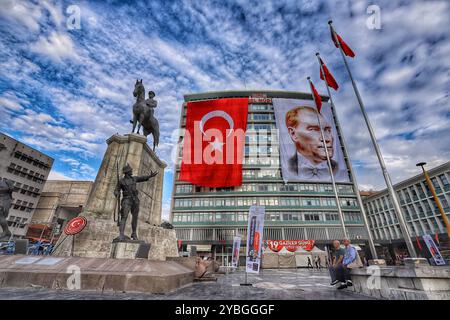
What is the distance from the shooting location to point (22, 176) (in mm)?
47375

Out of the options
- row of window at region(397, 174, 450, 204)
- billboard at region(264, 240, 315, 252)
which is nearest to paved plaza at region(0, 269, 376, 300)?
billboard at region(264, 240, 315, 252)

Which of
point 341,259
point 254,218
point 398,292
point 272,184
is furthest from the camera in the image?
point 272,184

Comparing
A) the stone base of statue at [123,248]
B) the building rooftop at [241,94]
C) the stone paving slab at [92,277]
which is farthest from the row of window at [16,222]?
the stone paving slab at [92,277]

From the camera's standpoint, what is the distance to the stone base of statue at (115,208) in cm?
688

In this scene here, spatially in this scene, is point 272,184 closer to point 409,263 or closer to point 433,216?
point 433,216

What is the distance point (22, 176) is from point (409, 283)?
220 feet

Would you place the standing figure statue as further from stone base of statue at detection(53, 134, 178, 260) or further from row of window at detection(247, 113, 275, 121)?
row of window at detection(247, 113, 275, 121)

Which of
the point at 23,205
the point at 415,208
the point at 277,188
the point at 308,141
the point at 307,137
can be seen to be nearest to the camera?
the point at 307,137

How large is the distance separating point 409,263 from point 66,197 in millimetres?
70657

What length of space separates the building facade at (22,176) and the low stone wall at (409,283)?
62.1 meters

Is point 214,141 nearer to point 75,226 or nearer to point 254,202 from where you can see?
point 254,202

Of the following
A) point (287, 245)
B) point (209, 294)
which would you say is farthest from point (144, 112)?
point (287, 245)

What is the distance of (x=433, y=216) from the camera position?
37969 millimetres
